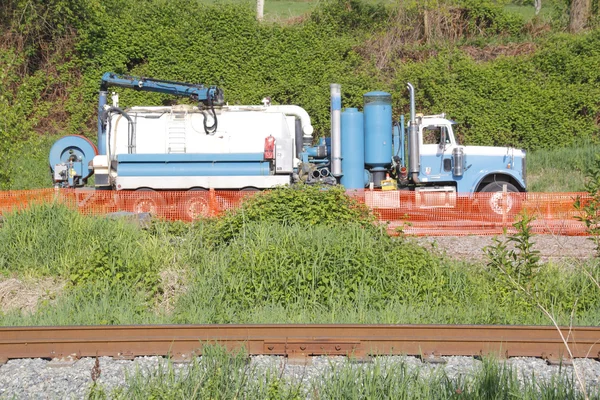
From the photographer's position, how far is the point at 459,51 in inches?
1117

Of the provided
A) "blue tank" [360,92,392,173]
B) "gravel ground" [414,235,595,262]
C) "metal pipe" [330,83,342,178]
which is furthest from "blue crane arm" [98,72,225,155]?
"gravel ground" [414,235,595,262]

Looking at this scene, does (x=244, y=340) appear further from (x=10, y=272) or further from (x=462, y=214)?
(x=462, y=214)

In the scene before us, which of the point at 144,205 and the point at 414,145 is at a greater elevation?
the point at 414,145

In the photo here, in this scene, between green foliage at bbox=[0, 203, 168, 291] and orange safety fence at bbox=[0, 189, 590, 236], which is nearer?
green foliage at bbox=[0, 203, 168, 291]

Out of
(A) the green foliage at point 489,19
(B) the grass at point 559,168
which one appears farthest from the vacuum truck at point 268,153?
(A) the green foliage at point 489,19

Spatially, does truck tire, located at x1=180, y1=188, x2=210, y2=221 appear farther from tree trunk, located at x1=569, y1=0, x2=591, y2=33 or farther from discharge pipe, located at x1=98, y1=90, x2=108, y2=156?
tree trunk, located at x1=569, y1=0, x2=591, y2=33

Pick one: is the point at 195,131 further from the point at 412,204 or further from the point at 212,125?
the point at 412,204

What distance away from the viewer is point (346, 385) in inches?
218

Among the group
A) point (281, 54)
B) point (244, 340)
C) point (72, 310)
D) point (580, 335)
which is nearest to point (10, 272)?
point (72, 310)

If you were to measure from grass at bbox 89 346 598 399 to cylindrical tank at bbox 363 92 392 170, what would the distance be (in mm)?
12879

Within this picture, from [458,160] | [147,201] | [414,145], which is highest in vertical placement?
[414,145]

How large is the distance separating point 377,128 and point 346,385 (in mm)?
13567

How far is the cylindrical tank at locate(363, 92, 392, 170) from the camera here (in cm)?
1853

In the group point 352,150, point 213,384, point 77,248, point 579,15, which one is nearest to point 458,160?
point 352,150
